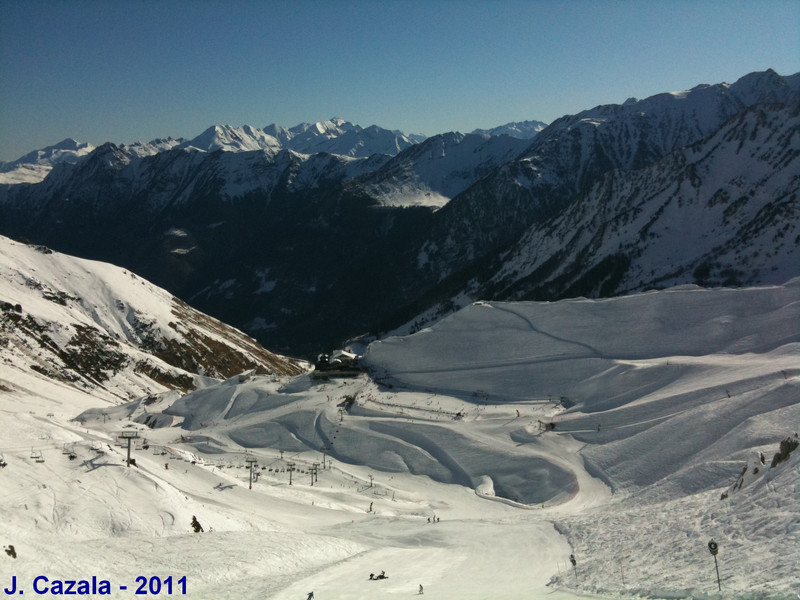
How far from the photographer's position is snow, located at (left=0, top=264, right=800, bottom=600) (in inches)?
1352

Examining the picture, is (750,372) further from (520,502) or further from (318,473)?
(318,473)

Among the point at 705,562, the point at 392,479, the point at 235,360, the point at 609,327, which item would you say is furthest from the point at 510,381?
Answer: the point at 235,360

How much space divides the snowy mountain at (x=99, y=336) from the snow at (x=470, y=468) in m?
19.3

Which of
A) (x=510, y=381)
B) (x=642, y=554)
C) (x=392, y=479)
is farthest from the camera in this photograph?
(x=510, y=381)

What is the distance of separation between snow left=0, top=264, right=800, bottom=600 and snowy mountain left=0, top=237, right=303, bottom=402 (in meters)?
19.3

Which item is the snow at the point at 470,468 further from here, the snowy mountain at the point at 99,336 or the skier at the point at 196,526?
the snowy mountain at the point at 99,336

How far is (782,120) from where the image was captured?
182 meters

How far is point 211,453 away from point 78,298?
4061 inches

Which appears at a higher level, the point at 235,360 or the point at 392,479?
the point at 235,360

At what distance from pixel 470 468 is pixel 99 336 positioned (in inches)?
4243

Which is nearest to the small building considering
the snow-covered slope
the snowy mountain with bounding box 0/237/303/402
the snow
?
the snow

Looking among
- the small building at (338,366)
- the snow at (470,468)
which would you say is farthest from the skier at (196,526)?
the small building at (338,366)

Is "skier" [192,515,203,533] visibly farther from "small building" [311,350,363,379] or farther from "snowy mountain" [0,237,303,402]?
"snowy mountain" [0,237,303,402]

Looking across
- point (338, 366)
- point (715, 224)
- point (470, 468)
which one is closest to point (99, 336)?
point (338, 366)
